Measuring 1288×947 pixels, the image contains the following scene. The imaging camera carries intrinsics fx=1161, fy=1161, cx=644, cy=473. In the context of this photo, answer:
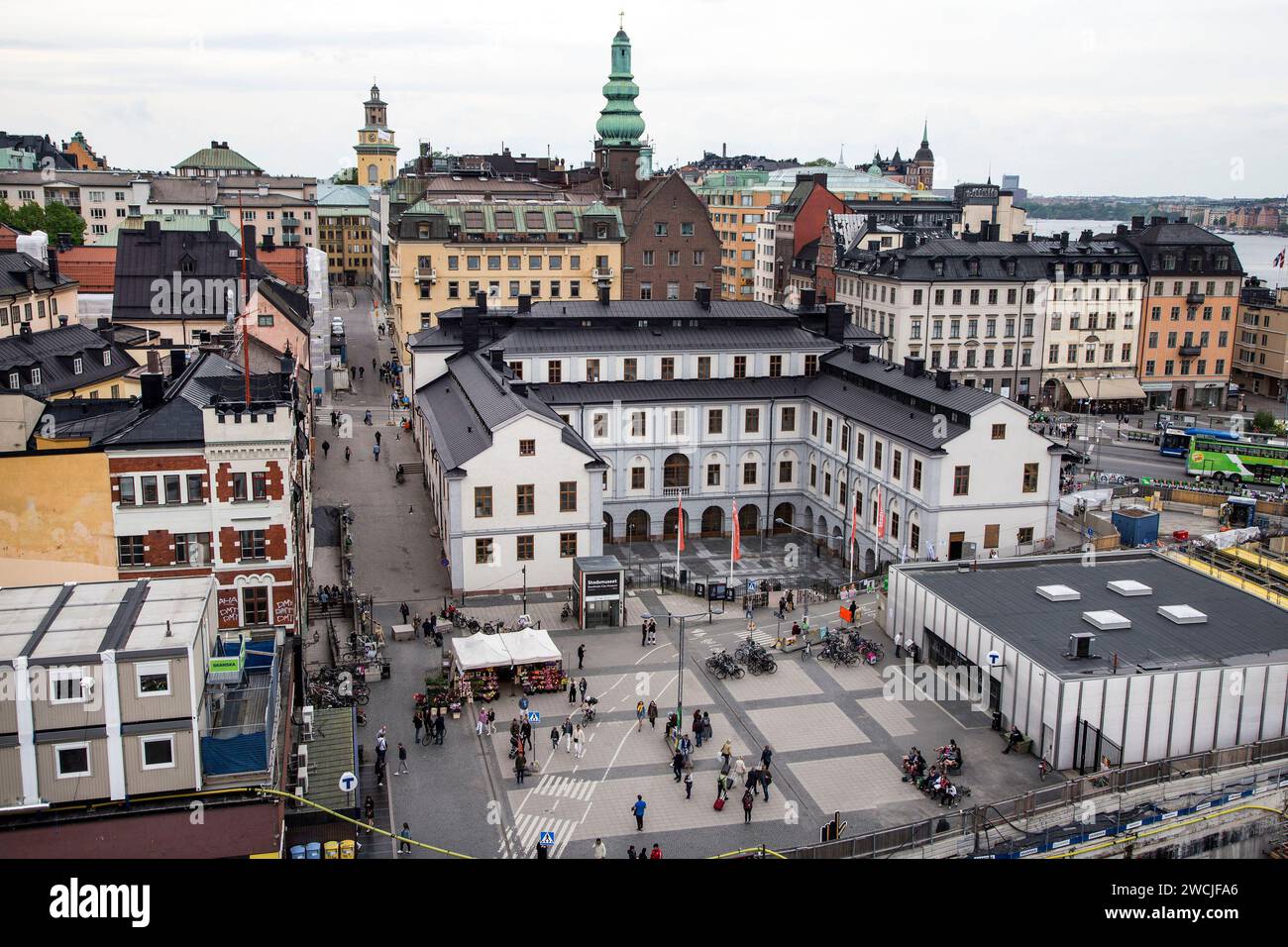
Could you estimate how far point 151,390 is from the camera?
47.3 m

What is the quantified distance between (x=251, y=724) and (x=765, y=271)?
4846 inches

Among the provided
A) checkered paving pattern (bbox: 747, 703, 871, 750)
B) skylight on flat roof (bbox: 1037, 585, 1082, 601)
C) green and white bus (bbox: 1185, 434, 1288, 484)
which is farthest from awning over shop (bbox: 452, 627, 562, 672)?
green and white bus (bbox: 1185, 434, 1288, 484)

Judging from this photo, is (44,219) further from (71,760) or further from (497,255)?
(71,760)

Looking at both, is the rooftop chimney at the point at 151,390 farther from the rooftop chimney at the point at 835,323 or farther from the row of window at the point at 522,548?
the rooftop chimney at the point at 835,323

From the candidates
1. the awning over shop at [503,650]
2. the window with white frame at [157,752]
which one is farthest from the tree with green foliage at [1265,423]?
the window with white frame at [157,752]

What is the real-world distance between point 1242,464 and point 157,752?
252 feet

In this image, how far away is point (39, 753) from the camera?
30.0 metres

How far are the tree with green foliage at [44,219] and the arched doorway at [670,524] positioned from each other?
8043 cm

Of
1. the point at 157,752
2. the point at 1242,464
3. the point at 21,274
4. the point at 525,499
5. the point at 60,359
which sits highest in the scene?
the point at 21,274

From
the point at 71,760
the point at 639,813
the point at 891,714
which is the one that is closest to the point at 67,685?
the point at 71,760

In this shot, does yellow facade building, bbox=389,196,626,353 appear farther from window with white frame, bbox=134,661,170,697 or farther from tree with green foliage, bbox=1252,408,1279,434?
window with white frame, bbox=134,661,170,697
